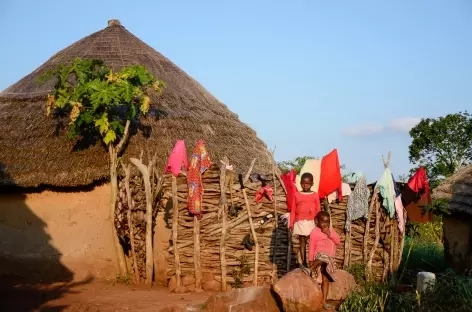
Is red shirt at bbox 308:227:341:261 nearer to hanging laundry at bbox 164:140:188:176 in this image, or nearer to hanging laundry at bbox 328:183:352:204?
hanging laundry at bbox 328:183:352:204

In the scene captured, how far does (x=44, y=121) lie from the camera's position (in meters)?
12.1

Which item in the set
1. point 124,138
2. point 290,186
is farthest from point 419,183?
point 124,138

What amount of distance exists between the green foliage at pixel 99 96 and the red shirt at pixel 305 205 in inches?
136

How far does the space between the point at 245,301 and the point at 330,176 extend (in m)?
3.04

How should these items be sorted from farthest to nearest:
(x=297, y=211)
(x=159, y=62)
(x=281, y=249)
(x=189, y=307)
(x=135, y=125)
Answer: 1. (x=159, y=62)
2. (x=135, y=125)
3. (x=281, y=249)
4. (x=297, y=211)
5. (x=189, y=307)

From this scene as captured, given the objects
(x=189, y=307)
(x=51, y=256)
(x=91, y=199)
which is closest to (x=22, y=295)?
(x=51, y=256)

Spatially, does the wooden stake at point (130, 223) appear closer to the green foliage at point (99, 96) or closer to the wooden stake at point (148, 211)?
the wooden stake at point (148, 211)

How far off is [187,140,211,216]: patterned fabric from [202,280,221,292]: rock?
1.00 metres

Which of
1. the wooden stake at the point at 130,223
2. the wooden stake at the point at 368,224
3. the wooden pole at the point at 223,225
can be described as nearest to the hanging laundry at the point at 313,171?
the wooden stake at the point at 368,224

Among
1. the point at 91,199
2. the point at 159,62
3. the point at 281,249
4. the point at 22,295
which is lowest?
the point at 22,295

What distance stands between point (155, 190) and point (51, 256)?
218 centimetres

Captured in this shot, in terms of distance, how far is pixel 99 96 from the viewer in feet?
34.7

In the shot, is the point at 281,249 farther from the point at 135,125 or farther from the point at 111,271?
the point at 135,125

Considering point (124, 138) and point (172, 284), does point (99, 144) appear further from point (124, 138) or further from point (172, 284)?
point (172, 284)
